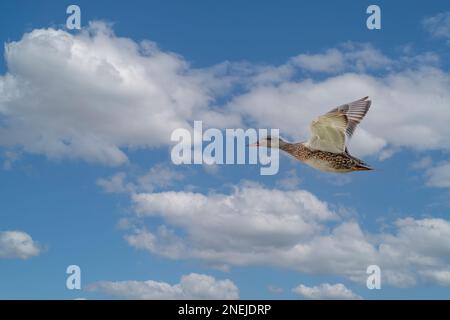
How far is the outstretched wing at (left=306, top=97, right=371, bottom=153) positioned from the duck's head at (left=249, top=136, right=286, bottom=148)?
11.6ft

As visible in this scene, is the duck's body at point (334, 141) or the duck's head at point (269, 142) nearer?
the duck's body at point (334, 141)

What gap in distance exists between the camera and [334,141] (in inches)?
894

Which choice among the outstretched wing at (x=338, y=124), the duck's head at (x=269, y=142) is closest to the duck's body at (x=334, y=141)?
the outstretched wing at (x=338, y=124)

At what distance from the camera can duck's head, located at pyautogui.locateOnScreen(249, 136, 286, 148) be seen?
26422mm

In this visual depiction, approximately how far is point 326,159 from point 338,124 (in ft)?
7.07

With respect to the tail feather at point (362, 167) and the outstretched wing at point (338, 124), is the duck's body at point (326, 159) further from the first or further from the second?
the outstretched wing at point (338, 124)

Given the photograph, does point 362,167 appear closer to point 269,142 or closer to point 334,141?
point 334,141

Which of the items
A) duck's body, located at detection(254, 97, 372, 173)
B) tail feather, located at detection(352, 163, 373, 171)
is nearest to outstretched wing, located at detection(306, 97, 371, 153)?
duck's body, located at detection(254, 97, 372, 173)

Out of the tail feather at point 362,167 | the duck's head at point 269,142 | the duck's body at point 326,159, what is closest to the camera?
the tail feather at point 362,167

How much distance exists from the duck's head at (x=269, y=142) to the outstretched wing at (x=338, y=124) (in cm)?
353

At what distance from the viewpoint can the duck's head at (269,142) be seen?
26422mm

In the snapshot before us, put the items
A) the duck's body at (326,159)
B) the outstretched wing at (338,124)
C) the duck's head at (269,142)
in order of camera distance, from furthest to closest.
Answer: the duck's head at (269,142) → the duck's body at (326,159) → the outstretched wing at (338,124)

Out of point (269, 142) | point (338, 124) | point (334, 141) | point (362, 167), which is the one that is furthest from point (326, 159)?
point (269, 142)
